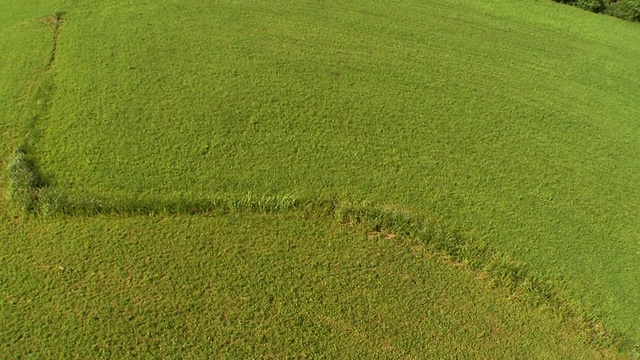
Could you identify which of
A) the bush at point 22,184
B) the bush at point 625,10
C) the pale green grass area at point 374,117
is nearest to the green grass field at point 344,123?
the pale green grass area at point 374,117

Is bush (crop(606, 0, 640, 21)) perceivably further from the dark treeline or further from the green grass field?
the green grass field

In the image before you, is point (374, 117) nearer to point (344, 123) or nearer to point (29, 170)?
point (344, 123)

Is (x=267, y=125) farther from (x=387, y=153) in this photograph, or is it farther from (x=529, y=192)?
(x=529, y=192)

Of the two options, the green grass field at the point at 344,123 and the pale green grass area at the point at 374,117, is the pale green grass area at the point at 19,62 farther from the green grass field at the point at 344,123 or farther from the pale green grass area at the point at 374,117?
the pale green grass area at the point at 374,117

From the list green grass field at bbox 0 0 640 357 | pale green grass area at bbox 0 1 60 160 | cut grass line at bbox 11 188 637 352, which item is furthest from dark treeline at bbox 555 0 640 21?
pale green grass area at bbox 0 1 60 160

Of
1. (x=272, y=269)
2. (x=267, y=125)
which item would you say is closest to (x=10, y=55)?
(x=267, y=125)
